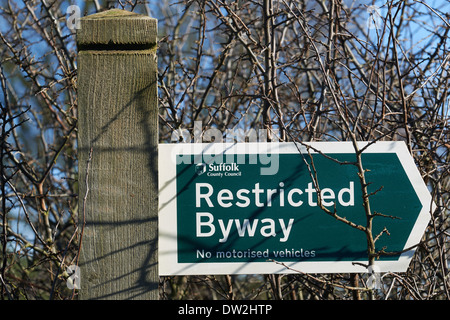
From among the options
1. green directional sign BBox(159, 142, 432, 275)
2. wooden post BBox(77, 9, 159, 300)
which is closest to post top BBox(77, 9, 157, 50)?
wooden post BBox(77, 9, 159, 300)

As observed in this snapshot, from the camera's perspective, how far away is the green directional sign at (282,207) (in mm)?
1521

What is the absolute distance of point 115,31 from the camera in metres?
1.46

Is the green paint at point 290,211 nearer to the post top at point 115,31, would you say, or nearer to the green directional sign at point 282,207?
the green directional sign at point 282,207

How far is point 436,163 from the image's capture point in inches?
104

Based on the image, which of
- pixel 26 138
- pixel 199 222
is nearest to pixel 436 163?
pixel 199 222

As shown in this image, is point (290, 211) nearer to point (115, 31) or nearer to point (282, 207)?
point (282, 207)

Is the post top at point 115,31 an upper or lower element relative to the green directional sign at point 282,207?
upper

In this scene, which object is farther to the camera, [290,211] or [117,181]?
[290,211]

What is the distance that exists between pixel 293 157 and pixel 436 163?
1.38 metres

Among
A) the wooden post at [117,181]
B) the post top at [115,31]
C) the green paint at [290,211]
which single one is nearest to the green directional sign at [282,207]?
the green paint at [290,211]

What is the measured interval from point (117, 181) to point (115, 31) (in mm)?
435

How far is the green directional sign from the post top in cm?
33

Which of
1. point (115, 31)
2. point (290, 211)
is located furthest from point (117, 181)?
point (290, 211)

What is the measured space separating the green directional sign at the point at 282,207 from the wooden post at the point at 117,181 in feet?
0.35
